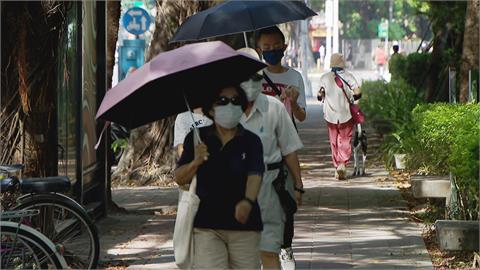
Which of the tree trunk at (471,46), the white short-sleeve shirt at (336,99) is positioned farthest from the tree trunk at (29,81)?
the tree trunk at (471,46)

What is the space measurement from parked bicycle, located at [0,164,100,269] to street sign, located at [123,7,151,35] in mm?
18785

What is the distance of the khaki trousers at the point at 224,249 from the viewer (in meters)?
7.19

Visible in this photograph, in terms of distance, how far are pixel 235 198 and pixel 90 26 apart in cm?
683

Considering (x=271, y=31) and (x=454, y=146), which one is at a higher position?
(x=271, y=31)

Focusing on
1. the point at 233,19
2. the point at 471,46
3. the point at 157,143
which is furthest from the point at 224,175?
the point at 471,46

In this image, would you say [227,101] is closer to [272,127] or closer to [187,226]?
[187,226]

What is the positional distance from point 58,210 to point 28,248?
1554mm

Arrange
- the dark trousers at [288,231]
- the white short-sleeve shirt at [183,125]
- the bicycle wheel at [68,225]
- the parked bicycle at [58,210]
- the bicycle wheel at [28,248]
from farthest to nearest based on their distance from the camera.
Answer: the bicycle wheel at [68,225], the parked bicycle at [58,210], the dark trousers at [288,231], the white short-sleeve shirt at [183,125], the bicycle wheel at [28,248]

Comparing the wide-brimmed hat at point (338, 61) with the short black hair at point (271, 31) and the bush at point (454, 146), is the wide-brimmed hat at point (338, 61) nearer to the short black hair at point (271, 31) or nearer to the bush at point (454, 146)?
the bush at point (454, 146)

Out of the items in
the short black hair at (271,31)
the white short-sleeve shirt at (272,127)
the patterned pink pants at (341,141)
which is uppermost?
the short black hair at (271,31)

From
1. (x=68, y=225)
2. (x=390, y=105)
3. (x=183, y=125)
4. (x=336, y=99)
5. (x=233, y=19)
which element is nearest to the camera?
(x=183, y=125)

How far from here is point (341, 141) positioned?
745 inches

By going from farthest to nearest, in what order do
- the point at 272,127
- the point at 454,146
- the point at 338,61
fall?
the point at 338,61, the point at 454,146, the point at 272,127

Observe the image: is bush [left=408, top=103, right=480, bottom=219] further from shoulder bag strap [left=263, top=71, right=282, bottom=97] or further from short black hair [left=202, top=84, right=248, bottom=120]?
short black hair [left=202, top=84, right=248, bottom=120]
